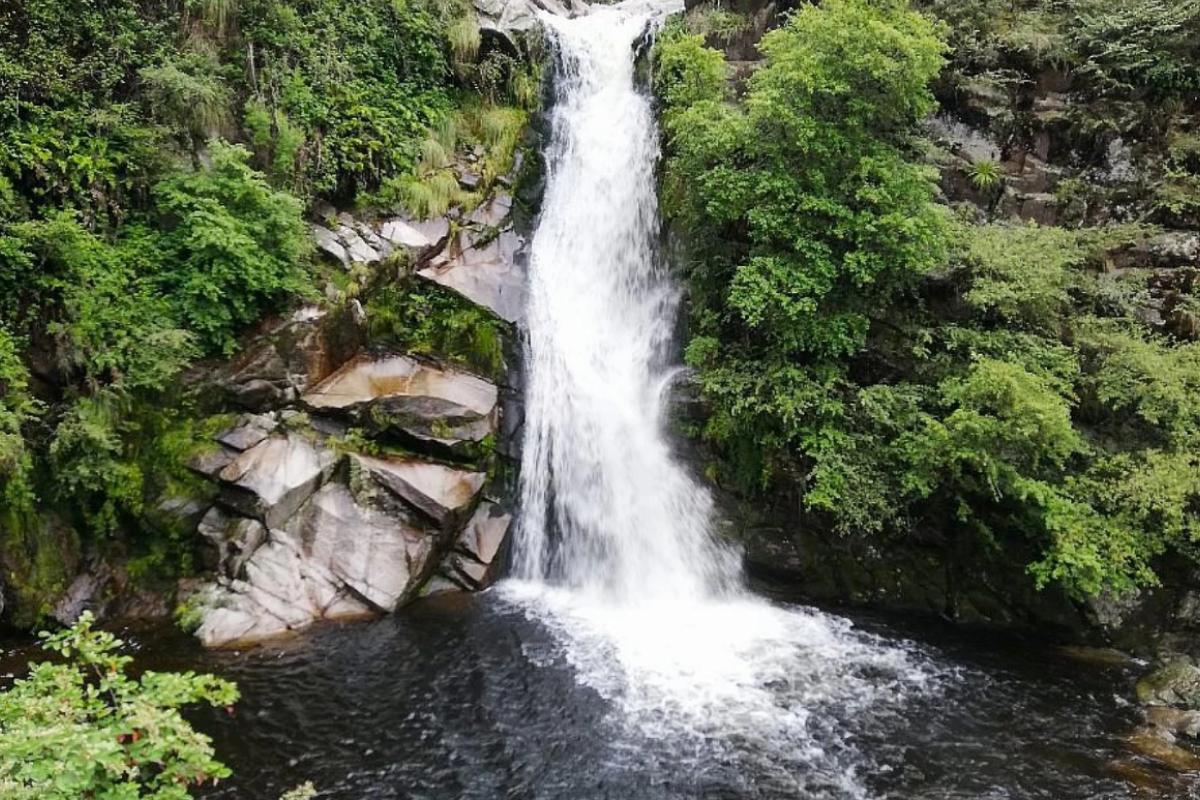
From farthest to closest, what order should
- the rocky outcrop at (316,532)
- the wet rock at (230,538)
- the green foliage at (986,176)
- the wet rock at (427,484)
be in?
1. the green foliage at (986,176)
2. the wet rock at (427,484)
3. the wet rock at (230,538)
4. the rocky outcrop at (316,532)

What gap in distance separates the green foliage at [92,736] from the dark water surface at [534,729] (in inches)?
152

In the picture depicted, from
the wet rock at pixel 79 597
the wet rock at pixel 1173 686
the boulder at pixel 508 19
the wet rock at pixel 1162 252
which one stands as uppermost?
the boulder at pixel 508 19

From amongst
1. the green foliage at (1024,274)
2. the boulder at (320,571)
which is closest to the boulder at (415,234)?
the boulder at (320,571)

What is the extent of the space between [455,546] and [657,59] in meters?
12.6

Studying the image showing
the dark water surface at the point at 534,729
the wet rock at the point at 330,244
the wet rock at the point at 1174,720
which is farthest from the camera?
the wet rock at the point at 330,244

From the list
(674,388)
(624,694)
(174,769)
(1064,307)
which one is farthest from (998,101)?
(174,769)

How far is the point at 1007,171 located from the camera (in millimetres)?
14078

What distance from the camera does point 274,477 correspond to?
36.1 ft

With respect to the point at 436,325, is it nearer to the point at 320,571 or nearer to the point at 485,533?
the point at 485,533

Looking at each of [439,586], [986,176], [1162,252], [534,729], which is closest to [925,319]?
[986,176]

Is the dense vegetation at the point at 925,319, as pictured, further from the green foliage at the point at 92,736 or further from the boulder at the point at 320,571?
the green foliage at the point at 92,736

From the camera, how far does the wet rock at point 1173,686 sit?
930 centimetres

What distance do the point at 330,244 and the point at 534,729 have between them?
904 cm

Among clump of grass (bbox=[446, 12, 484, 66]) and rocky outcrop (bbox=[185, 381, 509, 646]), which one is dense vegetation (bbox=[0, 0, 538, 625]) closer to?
rocky outcrop (bbox=[185, 381, 509, 646])
